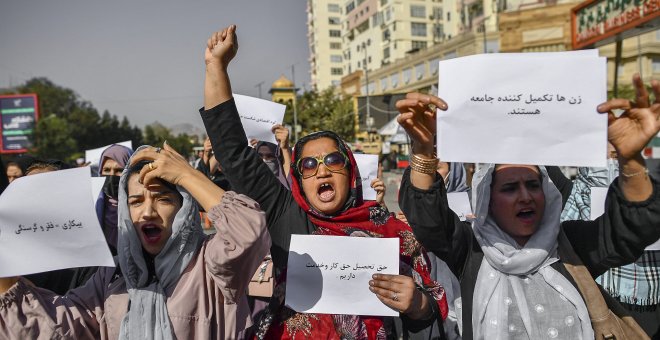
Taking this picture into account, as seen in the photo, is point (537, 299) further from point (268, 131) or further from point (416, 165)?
point (268, 131)

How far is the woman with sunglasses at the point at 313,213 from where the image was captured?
202 centimetres

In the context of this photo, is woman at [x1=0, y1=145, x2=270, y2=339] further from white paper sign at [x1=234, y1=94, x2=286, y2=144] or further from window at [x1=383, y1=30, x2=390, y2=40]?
window at [x1=383, y1=30, x2=390, y2=40]

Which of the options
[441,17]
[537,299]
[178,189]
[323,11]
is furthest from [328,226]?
[323,11]

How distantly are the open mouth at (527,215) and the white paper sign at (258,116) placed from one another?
99.9 inches

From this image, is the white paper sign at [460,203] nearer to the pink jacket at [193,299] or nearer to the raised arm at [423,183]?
the raised arm at [423,183]

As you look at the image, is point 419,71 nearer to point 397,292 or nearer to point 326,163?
point 326,163

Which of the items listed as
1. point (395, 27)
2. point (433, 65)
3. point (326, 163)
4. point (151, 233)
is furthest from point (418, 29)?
point (151, 233)

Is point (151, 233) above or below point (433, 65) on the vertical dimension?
below

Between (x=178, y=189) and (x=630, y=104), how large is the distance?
5.44 feet

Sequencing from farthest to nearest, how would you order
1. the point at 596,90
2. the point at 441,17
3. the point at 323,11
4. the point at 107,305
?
the point at 323,11
the point at 441,17
the point at 107,305
the point at 596,90

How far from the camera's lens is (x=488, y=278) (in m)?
2.09

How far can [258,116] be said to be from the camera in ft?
13.7

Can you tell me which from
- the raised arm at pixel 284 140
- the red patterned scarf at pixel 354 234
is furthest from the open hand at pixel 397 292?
the raised arm at pixel 284 140

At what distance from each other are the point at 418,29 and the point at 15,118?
145 ft
